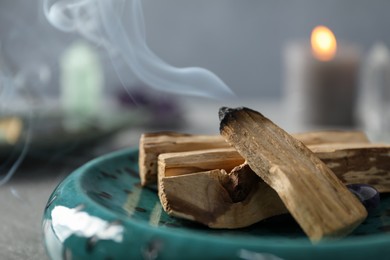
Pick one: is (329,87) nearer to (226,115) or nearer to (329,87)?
(329,87)

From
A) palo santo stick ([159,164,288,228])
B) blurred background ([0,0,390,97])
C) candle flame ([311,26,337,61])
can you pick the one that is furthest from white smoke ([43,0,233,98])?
blurred background ([0,0,390,97])

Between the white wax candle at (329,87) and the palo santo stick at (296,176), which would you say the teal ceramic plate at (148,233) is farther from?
the white wax candle at (329,87)

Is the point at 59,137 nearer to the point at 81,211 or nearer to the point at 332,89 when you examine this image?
the point at 81,211

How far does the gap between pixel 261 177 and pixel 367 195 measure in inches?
4.3

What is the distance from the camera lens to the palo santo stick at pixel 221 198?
0.44 meters

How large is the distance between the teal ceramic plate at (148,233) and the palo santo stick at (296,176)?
0.02 metres

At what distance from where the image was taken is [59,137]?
0.96 meters

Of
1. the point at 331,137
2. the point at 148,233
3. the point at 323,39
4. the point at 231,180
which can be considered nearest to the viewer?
the point at 148,233

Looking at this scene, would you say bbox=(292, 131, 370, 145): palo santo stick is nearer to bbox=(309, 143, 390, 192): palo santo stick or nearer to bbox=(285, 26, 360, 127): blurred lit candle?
bbox=(309, 143, 390, 192): palo santo stick

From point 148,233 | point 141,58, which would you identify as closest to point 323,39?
point 141,58

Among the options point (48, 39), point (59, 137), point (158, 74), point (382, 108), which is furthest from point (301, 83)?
point (48, 39)

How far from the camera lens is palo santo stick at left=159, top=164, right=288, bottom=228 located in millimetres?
442

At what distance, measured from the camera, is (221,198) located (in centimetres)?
46

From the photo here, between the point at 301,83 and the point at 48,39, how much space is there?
1.36 m
